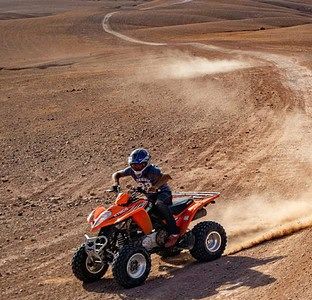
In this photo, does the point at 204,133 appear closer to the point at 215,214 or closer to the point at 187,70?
the point at 215,214

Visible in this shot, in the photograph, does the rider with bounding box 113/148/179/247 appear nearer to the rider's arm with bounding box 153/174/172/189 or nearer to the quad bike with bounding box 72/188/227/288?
the rider's arm with bounding box 153/174/172/189

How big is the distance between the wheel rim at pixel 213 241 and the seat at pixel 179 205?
0.62 m

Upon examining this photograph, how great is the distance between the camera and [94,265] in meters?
10.1

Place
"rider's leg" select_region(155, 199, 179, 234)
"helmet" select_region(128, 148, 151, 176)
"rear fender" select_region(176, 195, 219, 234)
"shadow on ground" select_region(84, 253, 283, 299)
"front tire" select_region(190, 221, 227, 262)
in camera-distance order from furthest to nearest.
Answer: "rear fender" select_region(176, 195, 219, 234)
"front tire" select_region(190, 221, 227, 262)
"rider's leg" select_region(155, 199, 179, 234)
"helmet" select_region(128, 148, 151, 176)
"shadow on ground" select_region(84, 253, 283, 299)

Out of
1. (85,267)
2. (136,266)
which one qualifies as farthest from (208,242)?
(85,267)

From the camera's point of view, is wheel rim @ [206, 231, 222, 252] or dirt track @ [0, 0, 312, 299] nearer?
dirt track @ [0, 0, 312, 299]

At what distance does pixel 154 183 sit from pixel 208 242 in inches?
57.2

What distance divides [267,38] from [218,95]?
965 inches

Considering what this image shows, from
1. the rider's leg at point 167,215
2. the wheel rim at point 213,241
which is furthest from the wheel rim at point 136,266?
the wheel rim at point 213,241

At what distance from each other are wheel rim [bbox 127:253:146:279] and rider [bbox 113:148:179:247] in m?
0.78

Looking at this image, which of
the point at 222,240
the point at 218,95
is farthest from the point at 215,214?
the point at 218,95

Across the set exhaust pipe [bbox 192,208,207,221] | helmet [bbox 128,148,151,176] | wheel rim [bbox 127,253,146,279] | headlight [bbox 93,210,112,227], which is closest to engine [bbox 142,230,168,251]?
wheel rim [bbox 127,253,146,279]

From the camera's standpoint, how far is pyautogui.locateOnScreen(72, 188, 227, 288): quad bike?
9.61 metres

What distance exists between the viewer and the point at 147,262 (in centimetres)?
978
